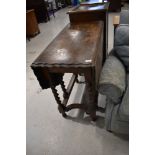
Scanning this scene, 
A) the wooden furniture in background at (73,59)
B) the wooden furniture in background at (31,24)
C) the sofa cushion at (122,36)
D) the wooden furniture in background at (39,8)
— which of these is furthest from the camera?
the wooden furniture in background at (39,8)

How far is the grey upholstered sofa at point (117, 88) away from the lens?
1.32 meters

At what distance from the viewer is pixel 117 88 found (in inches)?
52.1

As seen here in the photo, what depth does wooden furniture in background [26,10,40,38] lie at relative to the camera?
426cm

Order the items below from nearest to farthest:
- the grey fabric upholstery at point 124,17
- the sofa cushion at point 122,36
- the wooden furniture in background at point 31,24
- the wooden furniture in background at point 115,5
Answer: the sofa cushion at point 122,36 → the grey fabric upholstery at point 124,17 → the wooden furniture in background at point 31,24 → the wooden furniture in background at point 115,5

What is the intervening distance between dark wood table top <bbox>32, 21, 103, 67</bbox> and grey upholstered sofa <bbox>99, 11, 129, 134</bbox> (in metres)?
0.23

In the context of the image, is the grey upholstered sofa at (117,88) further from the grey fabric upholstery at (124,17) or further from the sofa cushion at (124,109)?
the grey fabric upholstery at (124,17)

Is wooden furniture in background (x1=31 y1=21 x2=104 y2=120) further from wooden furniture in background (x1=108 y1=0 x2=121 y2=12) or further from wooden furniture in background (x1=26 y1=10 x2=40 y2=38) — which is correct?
wooden furniture in background (x1=108 y1=0 x2=121 y2=12)

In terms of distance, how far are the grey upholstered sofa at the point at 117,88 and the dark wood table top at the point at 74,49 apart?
230 millimetres

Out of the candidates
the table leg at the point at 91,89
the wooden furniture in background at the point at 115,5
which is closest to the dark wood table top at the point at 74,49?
the table leg at the point at 91,89

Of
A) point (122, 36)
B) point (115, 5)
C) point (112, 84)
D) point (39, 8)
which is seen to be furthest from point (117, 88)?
point (39, 8)

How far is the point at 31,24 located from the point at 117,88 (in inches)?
153

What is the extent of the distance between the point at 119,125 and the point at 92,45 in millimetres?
784
